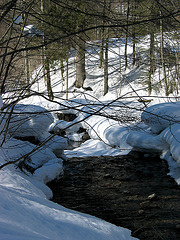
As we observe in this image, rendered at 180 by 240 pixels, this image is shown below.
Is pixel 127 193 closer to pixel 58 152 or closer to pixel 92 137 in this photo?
pixel 58 152

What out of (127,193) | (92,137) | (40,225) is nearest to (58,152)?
(127,193)

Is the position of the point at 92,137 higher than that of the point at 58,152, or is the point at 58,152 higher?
the point at 58,152

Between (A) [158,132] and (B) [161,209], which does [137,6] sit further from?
(A) [158,132]

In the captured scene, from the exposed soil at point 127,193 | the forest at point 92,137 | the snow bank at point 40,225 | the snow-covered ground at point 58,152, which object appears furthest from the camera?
the exposed soil at point 127,193

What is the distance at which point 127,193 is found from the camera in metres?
4.71

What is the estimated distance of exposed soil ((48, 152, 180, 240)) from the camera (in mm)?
3623

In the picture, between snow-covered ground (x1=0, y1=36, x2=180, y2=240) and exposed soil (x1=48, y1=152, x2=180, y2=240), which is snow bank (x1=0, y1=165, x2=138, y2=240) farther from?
exposed soil (x1=48, y1=152, x2=180, y2=240)

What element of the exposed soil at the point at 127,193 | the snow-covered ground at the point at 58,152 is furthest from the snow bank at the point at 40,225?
the exposed soil at the point at 127,193

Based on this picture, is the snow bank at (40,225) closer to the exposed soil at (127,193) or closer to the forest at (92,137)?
the forest at (92,137)

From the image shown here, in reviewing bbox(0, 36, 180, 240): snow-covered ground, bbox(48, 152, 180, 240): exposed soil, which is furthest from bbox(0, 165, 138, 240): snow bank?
bbox(48, 152, 180, 240): exposed soil

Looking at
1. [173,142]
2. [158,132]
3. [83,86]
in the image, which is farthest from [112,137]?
[83,86]

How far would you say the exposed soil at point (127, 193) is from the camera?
3623mm

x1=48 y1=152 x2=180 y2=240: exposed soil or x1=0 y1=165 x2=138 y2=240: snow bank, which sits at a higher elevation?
x1=0 y1=165 x2=138 y2=240: snow bank

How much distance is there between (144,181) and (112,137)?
11.6ft
